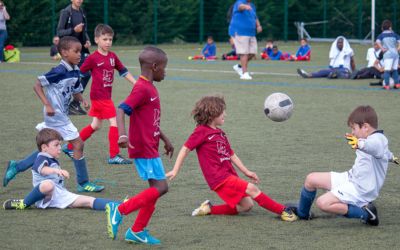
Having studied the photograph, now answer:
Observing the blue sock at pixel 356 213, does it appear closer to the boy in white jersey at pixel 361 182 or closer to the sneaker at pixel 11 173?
the boy in white jersey at pixel 361 182

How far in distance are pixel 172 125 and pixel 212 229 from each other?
6754 mm

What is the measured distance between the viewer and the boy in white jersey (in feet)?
Answer: 24.8

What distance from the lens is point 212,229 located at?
763 centimetres

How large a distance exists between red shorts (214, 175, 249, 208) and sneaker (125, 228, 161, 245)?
3.53ft

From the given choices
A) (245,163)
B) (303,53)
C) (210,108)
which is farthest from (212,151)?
(303,53)

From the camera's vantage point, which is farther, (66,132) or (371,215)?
(66,132)

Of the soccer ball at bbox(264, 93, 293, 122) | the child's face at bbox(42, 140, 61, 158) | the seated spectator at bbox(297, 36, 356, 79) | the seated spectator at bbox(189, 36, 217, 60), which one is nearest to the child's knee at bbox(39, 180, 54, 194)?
the child's face at bbox(42, 140, 61, 158)

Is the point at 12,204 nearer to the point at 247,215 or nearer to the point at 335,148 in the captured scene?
the point at 247,215

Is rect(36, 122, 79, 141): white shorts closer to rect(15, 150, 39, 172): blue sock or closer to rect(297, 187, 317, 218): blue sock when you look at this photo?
rect(15, 150, 39, 172): blue sock

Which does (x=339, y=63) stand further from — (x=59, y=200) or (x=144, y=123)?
(x=144, y=123)

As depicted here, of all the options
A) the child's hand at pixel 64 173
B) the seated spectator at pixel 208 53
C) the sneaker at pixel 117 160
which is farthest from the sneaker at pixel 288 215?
the seated spectator at pixel 208 53

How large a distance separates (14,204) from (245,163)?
3432 mm

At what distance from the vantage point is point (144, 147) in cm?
712

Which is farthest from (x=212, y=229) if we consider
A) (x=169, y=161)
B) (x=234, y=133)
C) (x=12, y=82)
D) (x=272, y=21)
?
(x=272, y=21)
